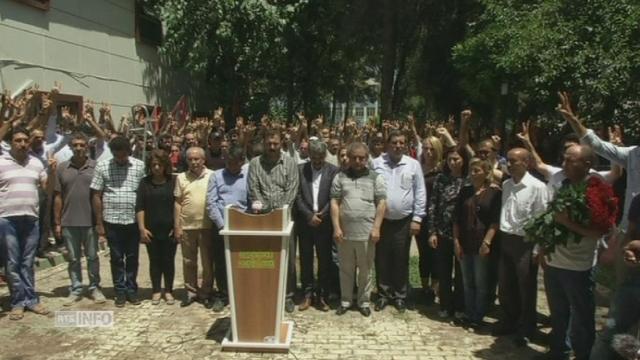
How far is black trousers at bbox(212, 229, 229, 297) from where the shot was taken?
686cm

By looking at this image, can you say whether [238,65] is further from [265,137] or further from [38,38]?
[265,137]

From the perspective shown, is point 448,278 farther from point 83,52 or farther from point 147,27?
point 147,27

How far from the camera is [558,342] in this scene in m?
5.14

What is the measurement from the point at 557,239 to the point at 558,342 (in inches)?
40.6

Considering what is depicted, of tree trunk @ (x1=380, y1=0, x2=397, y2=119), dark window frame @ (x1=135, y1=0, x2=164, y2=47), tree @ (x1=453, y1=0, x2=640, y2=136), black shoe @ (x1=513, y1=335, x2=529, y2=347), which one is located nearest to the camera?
black shoe @ (x1=513, y1=335, x2=529, y2=347)

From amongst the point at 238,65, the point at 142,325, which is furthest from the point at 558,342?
the point at 238,65

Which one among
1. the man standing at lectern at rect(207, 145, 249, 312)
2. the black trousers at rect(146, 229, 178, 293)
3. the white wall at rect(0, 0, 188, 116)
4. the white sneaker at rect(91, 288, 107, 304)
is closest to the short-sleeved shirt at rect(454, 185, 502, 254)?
the man standing at lectern at rect(207, 145, 249, 312)

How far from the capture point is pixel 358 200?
254 inches

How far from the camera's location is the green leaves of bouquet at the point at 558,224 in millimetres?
4590

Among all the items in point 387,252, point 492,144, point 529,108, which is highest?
point 529,108

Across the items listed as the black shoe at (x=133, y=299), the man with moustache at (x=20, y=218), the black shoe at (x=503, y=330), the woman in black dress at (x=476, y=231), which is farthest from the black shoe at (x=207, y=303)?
the black shoe at (x=503, y=330)

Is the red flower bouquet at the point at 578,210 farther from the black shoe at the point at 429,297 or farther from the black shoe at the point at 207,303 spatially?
the black shoe at the point at 207,303

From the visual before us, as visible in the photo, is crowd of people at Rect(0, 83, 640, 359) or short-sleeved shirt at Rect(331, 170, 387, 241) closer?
crowd of people at Rect(0, 83, 640, 359)

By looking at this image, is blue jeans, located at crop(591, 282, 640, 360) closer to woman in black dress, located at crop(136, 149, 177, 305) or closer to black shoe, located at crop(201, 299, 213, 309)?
black shoe, located at crop(201, 299, 213, 309)
